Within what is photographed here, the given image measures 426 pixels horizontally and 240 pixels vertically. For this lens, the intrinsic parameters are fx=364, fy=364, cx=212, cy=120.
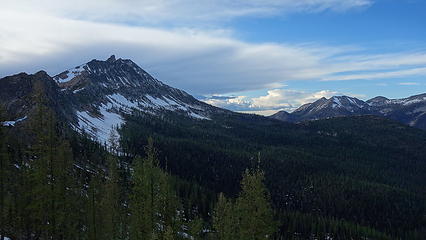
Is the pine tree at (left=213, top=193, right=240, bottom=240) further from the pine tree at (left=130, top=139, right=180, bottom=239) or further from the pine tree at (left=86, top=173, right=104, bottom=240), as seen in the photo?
the pine tree at (left=86, top=173, right=104, bottom=240)

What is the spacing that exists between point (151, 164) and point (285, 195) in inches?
6852

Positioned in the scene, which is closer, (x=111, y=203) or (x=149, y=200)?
(x=149, y=200)

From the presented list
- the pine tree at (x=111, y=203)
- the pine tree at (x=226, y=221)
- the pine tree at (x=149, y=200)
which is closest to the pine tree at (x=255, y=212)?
the pine tree at (x=226, y=221)

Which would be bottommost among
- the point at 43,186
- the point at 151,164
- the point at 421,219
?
the point at 421,219

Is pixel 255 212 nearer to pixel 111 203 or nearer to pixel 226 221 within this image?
pixel 226 221

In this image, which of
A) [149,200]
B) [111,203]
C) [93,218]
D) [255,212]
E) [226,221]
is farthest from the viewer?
[93,218]

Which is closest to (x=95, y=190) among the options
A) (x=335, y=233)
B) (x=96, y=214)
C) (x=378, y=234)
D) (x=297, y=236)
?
(x=96, y=214)

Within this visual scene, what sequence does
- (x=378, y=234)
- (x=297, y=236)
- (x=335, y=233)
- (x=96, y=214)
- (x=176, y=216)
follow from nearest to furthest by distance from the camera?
(x=176, y=216), (x=96, y=214), (x=297, y=236), (x=335, y=233), (x=378, y=234)

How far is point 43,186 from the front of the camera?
99.6 feet

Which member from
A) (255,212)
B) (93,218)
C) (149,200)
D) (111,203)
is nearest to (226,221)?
(255,212)

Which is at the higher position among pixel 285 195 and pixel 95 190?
pixel 95 190

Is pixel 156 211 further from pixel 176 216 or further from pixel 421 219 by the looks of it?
pixel 421 219

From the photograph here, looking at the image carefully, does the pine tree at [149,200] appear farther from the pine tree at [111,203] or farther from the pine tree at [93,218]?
the pine tree at [93,218]

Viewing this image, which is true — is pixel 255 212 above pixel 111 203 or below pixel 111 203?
above
